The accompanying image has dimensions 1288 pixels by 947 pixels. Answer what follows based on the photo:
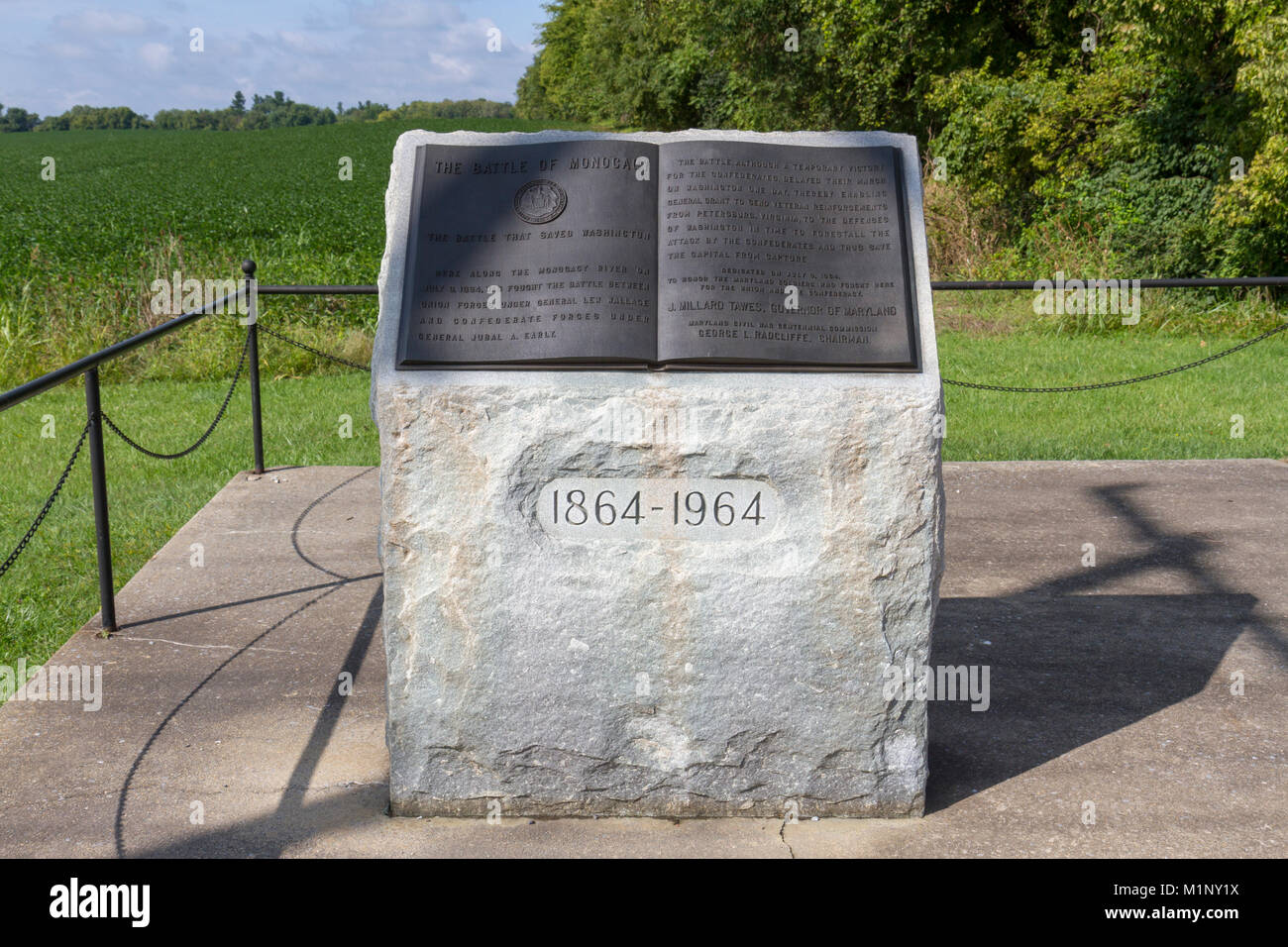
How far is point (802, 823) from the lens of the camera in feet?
11.1

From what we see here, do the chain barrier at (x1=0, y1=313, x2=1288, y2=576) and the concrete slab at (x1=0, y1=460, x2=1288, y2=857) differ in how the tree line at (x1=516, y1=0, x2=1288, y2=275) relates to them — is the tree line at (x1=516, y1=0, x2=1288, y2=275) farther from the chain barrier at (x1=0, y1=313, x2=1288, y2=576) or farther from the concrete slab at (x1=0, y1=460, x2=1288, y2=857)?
the concrete slab at (x1=0, y1=460, x2=1288, y2=857)

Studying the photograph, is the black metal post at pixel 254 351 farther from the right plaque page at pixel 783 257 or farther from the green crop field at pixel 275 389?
the right plaque page at pixel 783 257

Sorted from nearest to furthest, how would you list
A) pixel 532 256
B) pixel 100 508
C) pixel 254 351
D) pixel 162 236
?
pixel 532 256 → pixel 100 508 → pixel 254 351 → pixel 162 236

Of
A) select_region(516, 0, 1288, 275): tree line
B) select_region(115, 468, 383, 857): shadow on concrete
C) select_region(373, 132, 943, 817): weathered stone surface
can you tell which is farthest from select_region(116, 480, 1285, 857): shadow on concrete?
select_region(516, 0, 1288, 275): tree line

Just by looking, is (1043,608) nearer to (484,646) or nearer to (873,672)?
(873,672)

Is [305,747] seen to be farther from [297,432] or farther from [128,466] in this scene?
[297,432]

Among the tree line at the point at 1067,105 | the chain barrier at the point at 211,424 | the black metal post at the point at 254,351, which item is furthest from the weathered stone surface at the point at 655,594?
the tree line at the point at 1067,105

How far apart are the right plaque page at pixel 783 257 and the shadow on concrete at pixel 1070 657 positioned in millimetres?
1355

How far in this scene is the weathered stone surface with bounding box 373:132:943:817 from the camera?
3166 mm

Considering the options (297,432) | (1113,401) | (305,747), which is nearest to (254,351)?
(297,432)

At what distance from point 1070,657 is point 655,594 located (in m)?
2.07

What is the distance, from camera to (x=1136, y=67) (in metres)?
16.3

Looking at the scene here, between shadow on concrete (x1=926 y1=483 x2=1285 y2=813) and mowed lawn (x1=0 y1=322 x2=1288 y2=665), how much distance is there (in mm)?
3150

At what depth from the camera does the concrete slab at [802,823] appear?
3275 mm
